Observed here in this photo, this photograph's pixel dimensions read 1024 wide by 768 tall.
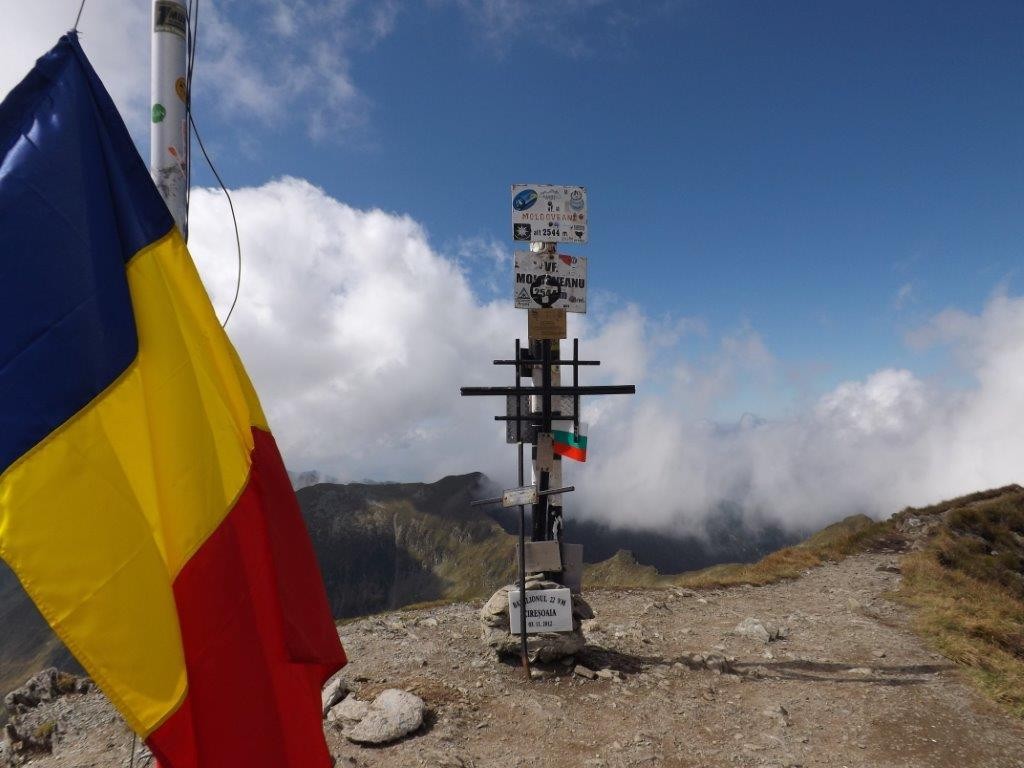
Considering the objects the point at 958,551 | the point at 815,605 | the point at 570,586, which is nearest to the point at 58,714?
the point at 570,586

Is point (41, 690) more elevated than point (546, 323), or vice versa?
point (546, 323)

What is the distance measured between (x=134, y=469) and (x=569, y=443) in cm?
871

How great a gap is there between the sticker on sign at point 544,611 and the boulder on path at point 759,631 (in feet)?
16.0

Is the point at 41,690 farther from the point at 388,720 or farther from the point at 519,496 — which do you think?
the point at 519,496

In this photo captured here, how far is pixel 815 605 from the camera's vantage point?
16.1 meters

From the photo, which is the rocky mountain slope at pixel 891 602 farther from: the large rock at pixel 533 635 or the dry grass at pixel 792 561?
the large rock at pixel 533 635

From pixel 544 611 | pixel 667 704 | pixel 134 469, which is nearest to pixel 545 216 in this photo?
pixel 544 611

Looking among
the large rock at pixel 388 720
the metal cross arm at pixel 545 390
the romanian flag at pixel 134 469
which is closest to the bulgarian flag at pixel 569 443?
the metal cross arm at pixel 545 390

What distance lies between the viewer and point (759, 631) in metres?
12.8

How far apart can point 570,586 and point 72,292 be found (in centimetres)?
995

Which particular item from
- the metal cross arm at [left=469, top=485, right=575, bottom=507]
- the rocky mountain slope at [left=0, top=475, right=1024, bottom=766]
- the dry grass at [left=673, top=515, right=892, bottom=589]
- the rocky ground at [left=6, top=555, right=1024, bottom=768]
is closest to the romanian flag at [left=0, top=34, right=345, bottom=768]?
the rocky ground at [left=6, top=555, right=1024, bottom=768]

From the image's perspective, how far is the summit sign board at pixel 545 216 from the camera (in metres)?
11.4

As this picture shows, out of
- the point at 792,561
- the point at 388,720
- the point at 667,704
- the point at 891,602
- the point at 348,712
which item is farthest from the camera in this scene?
the point at 792,561

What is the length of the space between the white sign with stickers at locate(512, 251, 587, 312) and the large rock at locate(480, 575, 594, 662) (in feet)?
17.6
